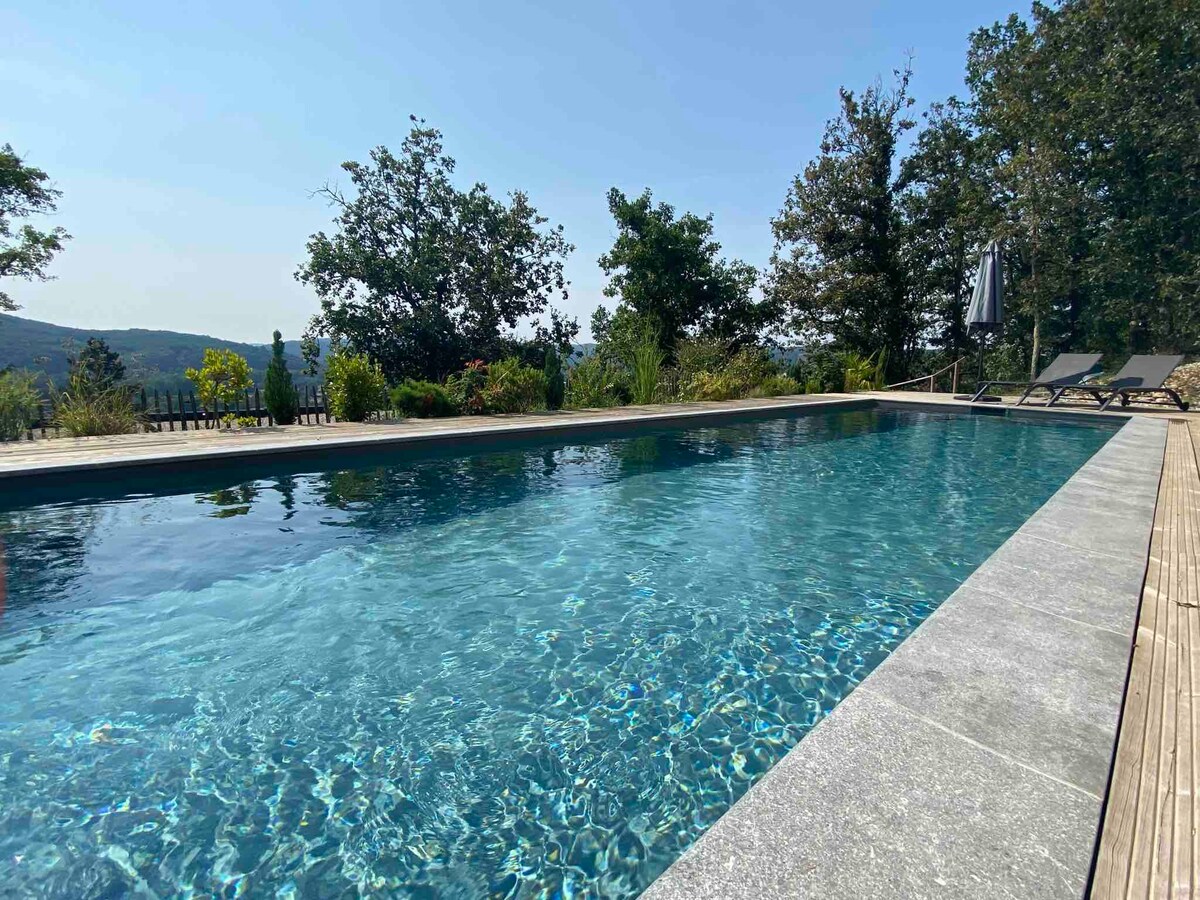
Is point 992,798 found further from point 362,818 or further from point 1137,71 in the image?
point 1137,71

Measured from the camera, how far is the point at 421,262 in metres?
16.7

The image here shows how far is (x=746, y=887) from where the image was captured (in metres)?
1.09

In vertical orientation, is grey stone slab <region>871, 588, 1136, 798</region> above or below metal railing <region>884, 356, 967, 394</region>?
below

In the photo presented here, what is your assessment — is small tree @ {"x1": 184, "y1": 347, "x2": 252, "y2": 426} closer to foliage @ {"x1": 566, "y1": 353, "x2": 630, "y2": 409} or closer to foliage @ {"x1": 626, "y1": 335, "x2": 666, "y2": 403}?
foliage @ {"x1": 566, "y1": 353, "x2": 630, "y2": 409}

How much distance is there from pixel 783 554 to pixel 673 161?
14213 millimetres

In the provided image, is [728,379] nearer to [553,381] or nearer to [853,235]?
[553,381]

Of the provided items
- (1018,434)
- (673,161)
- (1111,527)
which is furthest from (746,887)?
(673,161)

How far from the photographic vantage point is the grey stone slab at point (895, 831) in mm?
1105

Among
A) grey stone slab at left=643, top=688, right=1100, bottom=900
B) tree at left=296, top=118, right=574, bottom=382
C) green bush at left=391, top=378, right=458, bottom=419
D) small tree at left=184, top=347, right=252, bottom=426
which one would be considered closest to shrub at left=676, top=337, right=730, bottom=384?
green bush at left=391, top=378, right=458, bottom=419

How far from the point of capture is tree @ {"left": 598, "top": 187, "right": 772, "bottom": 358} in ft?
54.6

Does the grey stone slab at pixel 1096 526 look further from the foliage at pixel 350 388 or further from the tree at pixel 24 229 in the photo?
the tree at pixel 24 229

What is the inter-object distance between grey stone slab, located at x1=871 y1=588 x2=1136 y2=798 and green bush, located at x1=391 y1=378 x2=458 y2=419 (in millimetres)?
8801

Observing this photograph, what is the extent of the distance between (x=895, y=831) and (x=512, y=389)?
9.47 meters

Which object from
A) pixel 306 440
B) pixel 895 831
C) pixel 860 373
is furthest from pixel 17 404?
pixel 860 373
